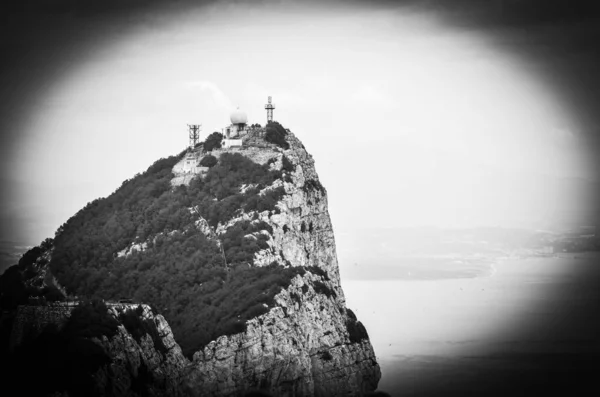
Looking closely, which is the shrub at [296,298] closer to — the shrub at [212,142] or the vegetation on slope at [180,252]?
the vegetation on slope at [180,252]

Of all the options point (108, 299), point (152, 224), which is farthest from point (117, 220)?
point (108, 299)

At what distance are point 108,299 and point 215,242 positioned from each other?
467 inches

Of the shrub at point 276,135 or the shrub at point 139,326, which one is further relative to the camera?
the shrub at point 276,135

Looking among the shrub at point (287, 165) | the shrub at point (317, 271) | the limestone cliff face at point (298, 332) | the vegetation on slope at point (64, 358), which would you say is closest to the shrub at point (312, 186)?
the limestone cliff face at point (298, 332)

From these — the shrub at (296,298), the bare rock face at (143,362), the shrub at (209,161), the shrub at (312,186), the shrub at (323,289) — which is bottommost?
the bare rock face at (143,362)

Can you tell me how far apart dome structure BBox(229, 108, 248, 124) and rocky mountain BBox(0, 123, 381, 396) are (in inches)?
79.9

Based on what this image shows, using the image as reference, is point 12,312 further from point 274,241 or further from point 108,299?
point 274,241

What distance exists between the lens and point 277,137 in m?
176

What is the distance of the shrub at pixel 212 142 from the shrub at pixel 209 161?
196 centimetres

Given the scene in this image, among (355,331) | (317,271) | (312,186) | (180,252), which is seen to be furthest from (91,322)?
(312,186)

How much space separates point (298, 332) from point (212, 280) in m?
11.0

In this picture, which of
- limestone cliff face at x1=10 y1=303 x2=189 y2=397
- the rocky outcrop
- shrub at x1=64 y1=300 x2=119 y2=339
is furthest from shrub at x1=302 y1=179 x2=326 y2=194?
shrub at x1=64 y1=300 x2=119 y2=339

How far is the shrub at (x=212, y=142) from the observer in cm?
17875

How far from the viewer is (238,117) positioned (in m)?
178
